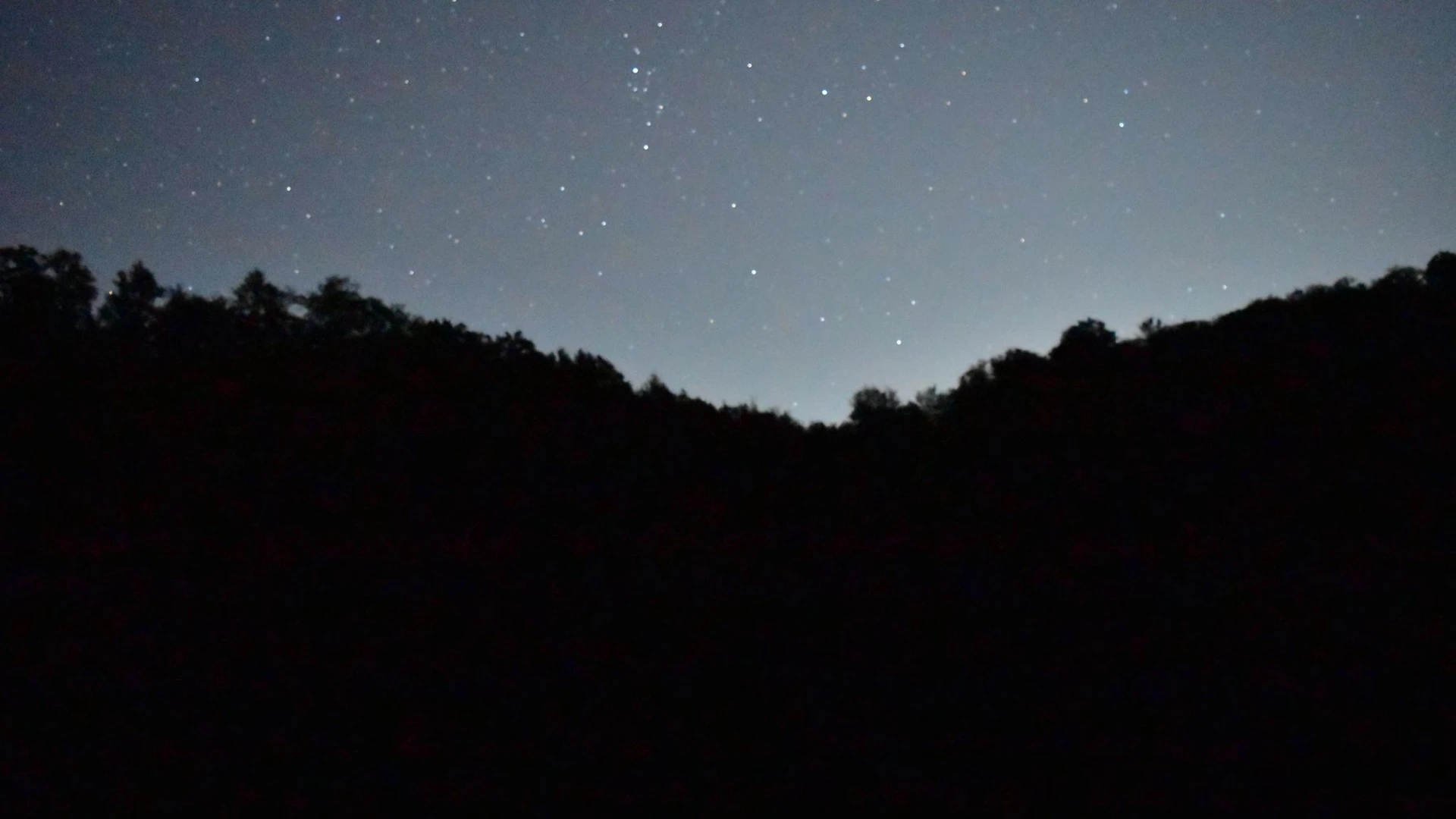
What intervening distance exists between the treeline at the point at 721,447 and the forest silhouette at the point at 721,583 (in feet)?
0.33

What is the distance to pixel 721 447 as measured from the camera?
62.1 feet

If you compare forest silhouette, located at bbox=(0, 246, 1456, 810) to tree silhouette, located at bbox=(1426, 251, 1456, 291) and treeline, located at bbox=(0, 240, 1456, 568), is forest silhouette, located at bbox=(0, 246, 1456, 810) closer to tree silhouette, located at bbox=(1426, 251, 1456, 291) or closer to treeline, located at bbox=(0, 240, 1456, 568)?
treeline, located at bbox=(0, 240, 1456, 568)

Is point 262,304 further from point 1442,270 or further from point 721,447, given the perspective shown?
point 1442,270

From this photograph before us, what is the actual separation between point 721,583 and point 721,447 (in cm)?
801

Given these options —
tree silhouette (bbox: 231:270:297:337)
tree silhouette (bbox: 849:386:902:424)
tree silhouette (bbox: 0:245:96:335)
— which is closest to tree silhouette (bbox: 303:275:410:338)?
tree silhouette (bbox: 231:270:297:337)

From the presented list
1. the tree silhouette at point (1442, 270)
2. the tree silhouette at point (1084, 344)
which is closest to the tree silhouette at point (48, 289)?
the tree silhouette at point (1084, 344)

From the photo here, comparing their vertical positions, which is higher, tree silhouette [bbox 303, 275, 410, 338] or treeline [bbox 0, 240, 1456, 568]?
tree silhouette [bbox 303, 275, 410, 338]

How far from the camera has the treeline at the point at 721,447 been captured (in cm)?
1283

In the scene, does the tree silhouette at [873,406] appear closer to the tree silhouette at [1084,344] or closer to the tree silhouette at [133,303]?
the tree silhouette at [1084,344]

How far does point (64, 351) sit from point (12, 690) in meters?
15.1

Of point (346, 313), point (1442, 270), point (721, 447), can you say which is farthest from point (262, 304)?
point (1442, 270)

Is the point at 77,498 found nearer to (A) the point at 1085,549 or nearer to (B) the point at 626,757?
(B) the point at 626,757

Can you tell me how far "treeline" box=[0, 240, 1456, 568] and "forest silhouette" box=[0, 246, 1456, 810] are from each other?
101mm

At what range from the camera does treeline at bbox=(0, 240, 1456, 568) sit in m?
12.8
